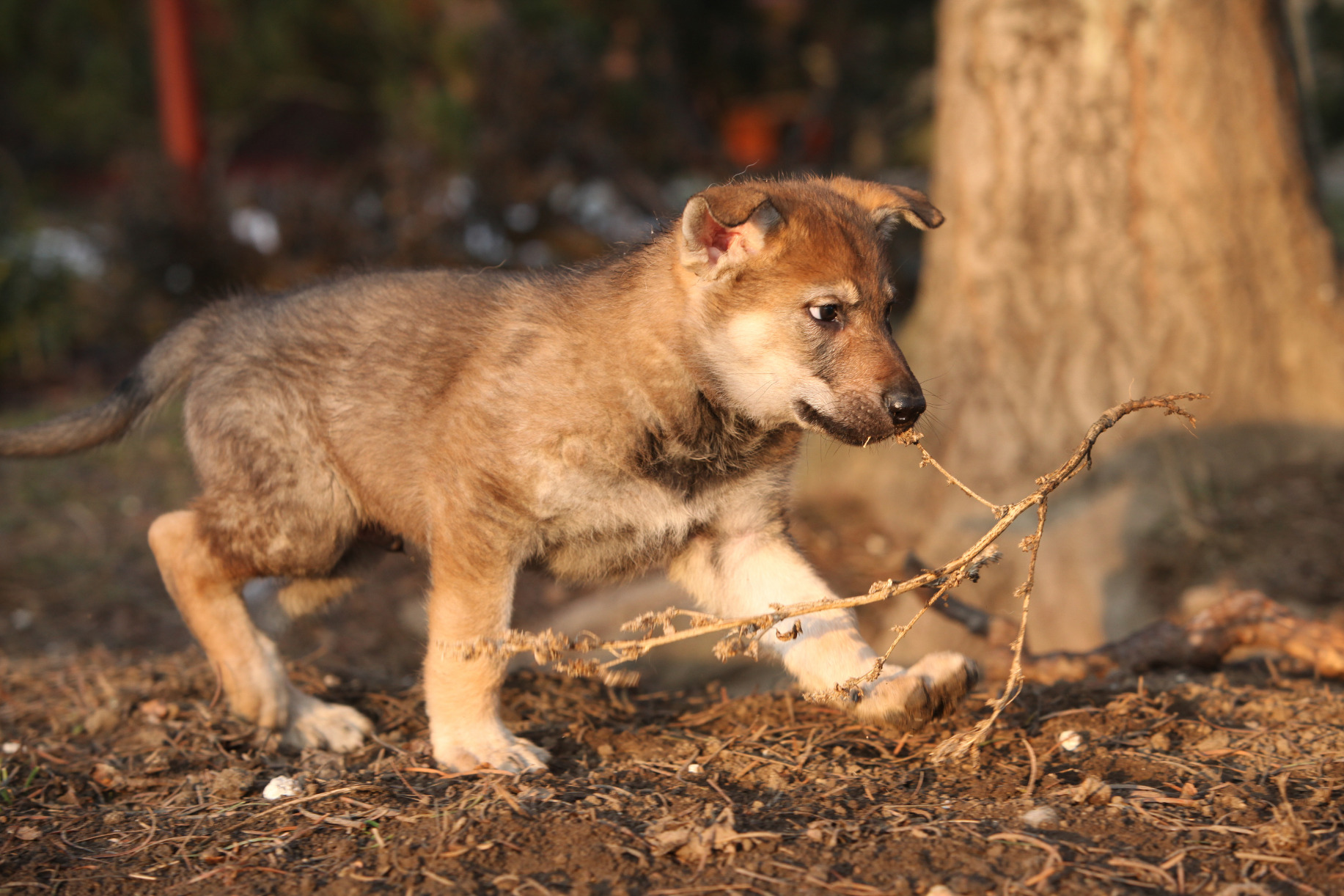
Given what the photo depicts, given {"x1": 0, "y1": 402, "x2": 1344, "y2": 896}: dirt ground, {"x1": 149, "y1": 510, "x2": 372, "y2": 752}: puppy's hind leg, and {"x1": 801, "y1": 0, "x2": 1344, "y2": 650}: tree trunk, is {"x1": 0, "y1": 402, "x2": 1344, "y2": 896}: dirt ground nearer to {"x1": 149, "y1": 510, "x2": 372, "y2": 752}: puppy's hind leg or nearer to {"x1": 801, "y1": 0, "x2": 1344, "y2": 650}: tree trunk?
{"x1": 149, "y1": 510, "x2": 372, "y2": 752}: puppy's hind leg

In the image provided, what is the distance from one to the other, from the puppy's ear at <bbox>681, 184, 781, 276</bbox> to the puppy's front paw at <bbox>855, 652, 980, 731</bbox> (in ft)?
4.28

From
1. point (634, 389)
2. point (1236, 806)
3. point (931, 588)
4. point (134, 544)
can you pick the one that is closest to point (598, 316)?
point (634, 389)

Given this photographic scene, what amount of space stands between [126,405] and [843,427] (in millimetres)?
A: 2685

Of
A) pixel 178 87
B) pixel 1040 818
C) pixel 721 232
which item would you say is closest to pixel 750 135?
pixel 178 87

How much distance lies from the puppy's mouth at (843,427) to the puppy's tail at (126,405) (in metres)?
2.30

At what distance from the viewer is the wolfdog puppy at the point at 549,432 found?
3342 millimetres

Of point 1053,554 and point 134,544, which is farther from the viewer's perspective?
point 134,544

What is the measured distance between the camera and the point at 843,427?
334cm

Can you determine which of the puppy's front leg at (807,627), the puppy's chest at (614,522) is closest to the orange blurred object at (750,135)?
the puppy's front leg at (807,627)

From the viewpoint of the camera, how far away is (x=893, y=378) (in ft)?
10.9

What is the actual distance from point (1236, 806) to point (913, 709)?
80 cm

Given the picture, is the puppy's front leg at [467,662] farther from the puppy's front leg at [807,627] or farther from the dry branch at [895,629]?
the puppy's front leg at [807,627]

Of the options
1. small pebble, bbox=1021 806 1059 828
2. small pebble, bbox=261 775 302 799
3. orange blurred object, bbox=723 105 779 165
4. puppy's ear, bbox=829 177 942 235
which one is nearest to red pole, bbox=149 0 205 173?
orange blurred object, bbox=723 105 779 165

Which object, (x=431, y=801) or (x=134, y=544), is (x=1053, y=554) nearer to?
(x=431, y=801)
